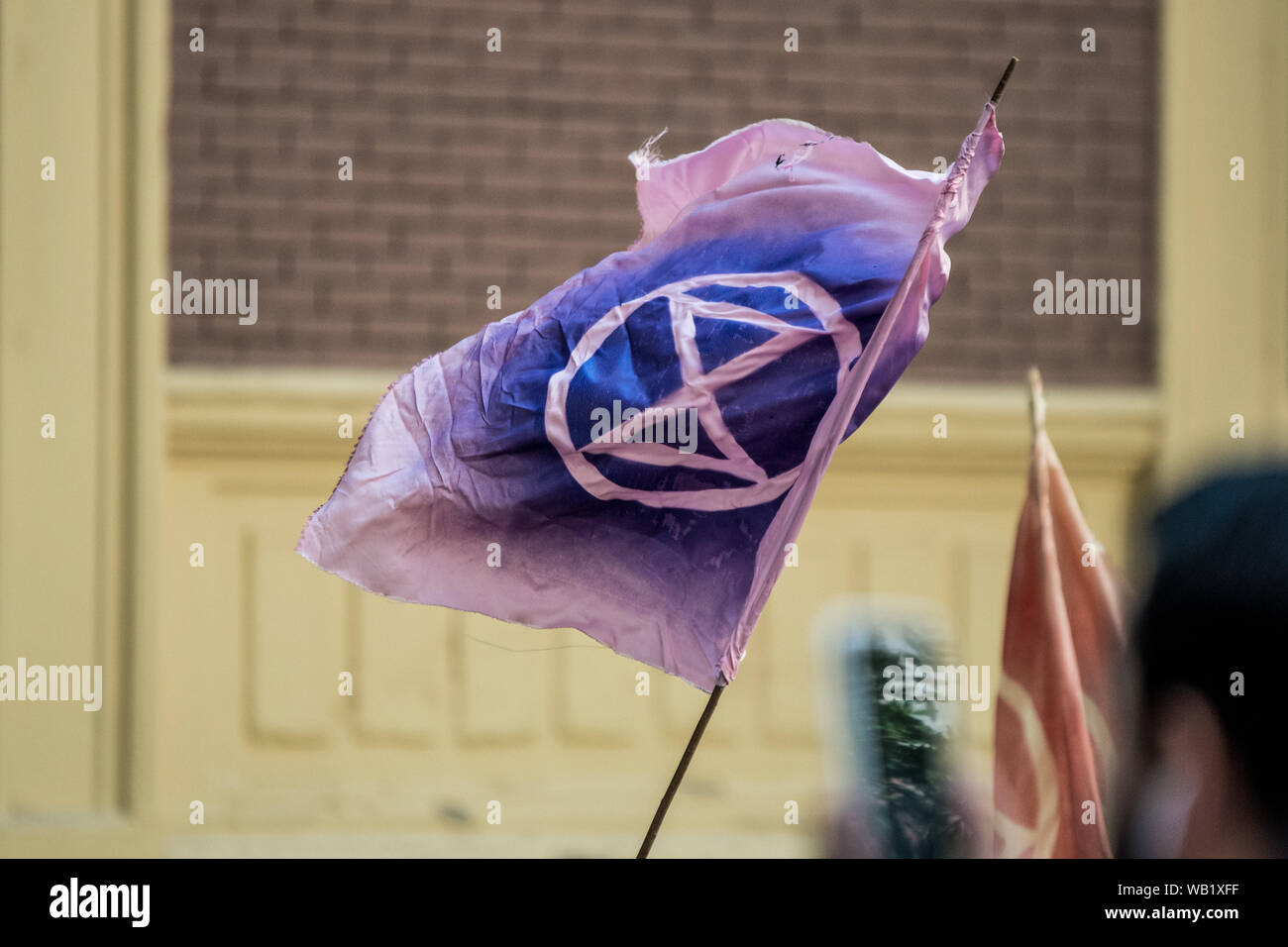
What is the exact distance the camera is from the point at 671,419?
105 inches

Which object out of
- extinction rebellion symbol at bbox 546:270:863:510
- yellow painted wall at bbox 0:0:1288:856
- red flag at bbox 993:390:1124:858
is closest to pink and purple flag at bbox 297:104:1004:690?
extinction rebellion symbol at bbox 546:270:863:510

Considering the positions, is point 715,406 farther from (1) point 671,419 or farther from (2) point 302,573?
(2) point 302,573

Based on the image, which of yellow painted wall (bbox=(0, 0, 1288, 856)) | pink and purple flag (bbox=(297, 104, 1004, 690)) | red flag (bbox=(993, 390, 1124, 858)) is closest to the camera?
red flag (bbox=(993, 390, 1124, 858))

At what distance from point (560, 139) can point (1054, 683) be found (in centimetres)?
392

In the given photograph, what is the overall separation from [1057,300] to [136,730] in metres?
3.83

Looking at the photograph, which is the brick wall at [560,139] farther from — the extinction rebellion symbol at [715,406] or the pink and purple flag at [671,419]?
the extinction rebellion symbol at [715,406]

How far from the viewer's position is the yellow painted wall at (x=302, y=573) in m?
5.48

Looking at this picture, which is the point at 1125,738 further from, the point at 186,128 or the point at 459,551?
the point at 186,128

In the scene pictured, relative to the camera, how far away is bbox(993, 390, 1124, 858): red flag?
90.7 inches

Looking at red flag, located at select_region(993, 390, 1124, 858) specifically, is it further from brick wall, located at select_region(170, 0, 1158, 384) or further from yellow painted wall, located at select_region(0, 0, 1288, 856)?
brick wall, located at select_region(170, 0, 1158, 384)

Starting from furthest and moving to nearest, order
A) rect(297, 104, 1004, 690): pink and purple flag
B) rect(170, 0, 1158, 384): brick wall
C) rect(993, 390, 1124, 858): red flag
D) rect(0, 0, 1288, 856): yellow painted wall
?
rect(170, 0, 1158, 384): brick wall, rect(0, 0, 1288, 856): yellow painted wall, rect(297, 104, 1004, 690): pink and purple flag, rect(993, 390, 1124, 858): red flag

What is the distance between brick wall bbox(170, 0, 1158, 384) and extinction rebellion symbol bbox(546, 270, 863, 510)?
3111 millimetres
